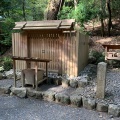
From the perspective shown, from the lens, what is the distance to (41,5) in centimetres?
1491

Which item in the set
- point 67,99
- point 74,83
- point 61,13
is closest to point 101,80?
point 67,99

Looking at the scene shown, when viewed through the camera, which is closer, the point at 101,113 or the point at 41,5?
the point at 101,113

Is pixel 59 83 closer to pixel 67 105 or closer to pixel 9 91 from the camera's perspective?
pixel 67 105

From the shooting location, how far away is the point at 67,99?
15.8 ft

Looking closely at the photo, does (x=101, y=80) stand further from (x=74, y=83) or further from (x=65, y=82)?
(x=65, y=82)

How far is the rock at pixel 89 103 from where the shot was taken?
4.45 m

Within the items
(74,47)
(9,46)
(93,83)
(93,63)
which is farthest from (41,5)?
(93,83)

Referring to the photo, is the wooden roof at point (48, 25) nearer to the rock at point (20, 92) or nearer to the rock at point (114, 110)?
the rock at point (20, 92)

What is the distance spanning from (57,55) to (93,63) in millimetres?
2506

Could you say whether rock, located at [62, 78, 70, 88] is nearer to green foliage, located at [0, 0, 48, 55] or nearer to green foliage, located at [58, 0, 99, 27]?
green foliage, located at [0, 0, 48, 55]

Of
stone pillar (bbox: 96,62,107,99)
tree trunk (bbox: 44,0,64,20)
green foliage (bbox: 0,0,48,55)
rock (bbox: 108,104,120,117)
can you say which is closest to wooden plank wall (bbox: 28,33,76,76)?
tree trunk (bbox: 44,0,64,20)

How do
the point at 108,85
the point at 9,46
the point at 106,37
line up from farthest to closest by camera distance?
1. the point at 106,37
2. the point at 9,46
3. the point at 108,85

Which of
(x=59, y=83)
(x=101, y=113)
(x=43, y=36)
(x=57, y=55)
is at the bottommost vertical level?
(x=101, y=113)

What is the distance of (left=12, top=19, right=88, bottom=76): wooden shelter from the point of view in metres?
6.02
